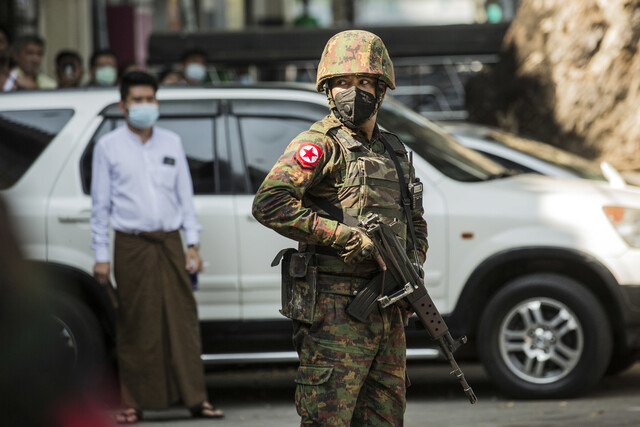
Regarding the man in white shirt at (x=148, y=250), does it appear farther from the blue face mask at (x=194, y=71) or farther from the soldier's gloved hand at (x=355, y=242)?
the blue face mask at (x=194, y=71)

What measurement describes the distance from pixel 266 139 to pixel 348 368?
124 inches

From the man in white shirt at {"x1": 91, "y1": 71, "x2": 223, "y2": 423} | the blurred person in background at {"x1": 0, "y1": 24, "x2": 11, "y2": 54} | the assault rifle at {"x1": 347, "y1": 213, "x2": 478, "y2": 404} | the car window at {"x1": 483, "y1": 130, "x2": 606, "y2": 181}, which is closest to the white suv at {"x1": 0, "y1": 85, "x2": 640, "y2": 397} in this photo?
the man in white shirt at {"x1": 91, "y1": 71, "x2": 223, "y2": 423}

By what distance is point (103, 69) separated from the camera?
10383 millimetres

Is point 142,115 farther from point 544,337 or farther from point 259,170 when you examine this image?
point 544,337

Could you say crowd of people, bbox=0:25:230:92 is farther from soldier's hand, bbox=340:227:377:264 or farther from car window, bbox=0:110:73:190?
soldier's hand, bbox=340:227:377:264

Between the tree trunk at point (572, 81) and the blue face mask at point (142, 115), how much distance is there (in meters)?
7.97

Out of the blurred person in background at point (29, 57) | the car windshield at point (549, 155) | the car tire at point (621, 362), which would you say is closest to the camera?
the car tire at point (621, 362)

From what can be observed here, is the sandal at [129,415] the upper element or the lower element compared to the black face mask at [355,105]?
lower

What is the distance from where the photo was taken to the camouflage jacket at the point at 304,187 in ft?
13.6

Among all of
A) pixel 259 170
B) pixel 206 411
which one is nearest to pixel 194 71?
pixel 259 170

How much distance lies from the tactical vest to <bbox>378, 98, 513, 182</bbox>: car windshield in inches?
111

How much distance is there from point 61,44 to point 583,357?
480 inches

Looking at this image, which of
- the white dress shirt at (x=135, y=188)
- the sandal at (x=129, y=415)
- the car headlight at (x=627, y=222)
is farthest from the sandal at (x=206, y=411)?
the car headlight at (x=627, y=222)

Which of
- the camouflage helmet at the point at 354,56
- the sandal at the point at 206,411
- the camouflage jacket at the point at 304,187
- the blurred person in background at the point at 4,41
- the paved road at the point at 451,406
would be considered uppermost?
the blurred person in background at the point at 4,41
